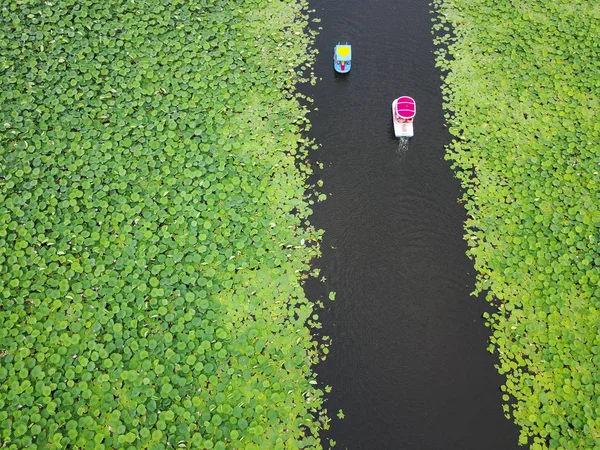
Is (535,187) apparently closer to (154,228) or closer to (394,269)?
(394,269)

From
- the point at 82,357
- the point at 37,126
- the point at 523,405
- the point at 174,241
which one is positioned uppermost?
the point at 37,126

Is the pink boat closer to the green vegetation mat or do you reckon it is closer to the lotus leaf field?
the lotus leaf field

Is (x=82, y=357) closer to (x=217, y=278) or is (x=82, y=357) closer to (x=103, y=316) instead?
(x=103, y=316)

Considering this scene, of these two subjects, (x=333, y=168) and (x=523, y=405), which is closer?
(x=523, y=405)

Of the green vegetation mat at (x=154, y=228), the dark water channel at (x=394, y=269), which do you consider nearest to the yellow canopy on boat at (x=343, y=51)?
the dark water channel at (x=394, y=269)

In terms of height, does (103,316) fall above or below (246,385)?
above

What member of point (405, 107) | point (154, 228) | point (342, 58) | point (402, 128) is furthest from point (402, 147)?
point (154, 228)

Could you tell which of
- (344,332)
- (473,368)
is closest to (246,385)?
(344,332)

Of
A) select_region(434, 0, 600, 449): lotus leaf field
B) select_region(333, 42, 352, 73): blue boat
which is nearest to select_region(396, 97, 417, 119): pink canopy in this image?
select_region(434, 0, 600, 449): lotus leaf field
